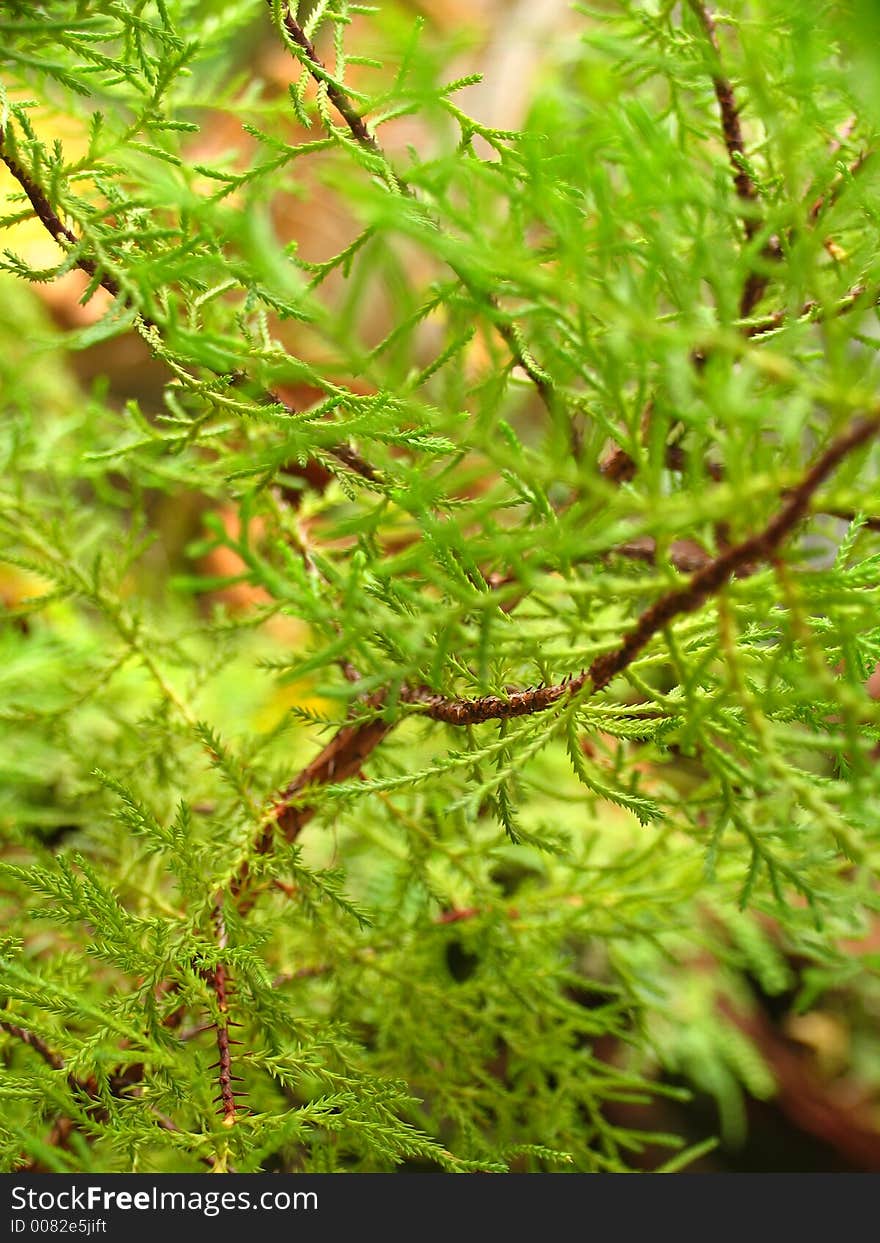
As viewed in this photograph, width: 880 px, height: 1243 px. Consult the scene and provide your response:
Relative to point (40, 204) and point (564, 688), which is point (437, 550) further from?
point (40, 204)

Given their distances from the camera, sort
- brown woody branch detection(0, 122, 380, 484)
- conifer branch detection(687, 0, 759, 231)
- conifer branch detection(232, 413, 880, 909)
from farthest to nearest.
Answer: conifer branch detection(687, 0, 759, 231) < brown woody branch detection(0, 122, 380, 484) < conifer branch detection(232, 413, 880, 909)

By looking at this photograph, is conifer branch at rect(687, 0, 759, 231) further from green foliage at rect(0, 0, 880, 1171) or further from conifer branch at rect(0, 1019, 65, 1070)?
conifer branch at rect(0, 1019, 65, 1070)

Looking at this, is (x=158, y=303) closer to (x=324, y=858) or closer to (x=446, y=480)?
(x=446, y=480)

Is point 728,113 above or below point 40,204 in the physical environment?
above

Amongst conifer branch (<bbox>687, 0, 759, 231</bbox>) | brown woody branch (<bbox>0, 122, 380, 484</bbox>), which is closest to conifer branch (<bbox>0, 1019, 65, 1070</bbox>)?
brown woody branch (<bbox>0, 122, 380, 484</bbox>)

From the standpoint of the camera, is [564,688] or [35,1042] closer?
[564,688]

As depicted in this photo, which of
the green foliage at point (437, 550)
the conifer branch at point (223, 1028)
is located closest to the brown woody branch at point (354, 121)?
the green foliage at point (437, 550)

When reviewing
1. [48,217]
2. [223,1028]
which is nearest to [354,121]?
[48,217]

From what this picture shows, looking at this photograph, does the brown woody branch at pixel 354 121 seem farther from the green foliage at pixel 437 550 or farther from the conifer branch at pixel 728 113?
the conifer branch at pixel 728 113
